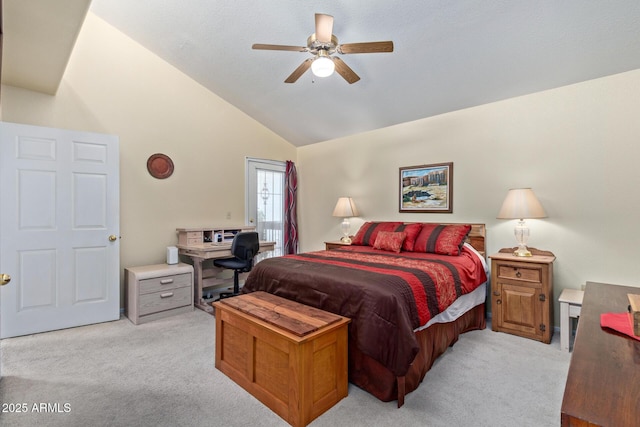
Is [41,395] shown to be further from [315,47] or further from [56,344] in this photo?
[315,47]

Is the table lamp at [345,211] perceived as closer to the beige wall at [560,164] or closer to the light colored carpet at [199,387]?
the beige wall at [560,164]

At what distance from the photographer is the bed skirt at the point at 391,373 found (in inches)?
77.2

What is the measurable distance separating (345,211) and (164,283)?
2535 mm

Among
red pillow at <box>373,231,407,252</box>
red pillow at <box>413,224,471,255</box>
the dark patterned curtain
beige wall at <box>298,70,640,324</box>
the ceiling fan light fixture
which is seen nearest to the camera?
the ceiling fan light fixture

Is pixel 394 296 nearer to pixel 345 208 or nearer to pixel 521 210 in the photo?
pixel 521 210

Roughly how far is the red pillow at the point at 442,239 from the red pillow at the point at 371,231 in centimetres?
46

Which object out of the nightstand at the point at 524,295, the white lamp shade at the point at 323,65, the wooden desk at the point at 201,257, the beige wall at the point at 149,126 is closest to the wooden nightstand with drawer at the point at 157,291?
the wooden desk at the point at 201,257

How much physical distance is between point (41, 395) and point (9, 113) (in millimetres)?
2739

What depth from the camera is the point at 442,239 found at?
3.36 metres

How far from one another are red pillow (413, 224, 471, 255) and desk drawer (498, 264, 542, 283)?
43 cm

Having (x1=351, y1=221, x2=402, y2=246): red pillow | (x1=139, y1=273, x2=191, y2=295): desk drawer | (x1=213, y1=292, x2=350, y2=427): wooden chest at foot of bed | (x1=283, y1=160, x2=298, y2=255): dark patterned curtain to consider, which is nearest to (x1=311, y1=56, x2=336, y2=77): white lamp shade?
(x1=213, y1=292, x2=350, y2=427): wooden chest at foot of bed

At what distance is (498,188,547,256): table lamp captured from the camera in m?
2.97

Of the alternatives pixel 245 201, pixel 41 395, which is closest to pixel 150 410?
pixel 41 395

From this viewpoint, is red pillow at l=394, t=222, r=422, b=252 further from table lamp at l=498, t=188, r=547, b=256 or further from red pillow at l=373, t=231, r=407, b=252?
table lamp at l=498, t=188, r=547, b=256
